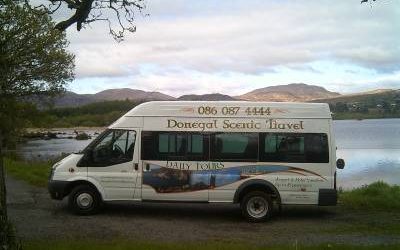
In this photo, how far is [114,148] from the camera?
42.9 feet

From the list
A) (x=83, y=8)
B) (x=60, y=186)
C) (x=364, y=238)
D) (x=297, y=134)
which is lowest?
(x=364, y=238)

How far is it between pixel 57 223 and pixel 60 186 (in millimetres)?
1338

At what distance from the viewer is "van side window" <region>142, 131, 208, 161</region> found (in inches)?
506

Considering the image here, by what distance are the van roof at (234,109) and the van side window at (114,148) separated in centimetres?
53

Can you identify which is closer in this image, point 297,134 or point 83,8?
point 297,134

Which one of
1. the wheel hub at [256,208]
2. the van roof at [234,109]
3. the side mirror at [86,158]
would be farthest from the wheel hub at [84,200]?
the wheel hub at [256,208]

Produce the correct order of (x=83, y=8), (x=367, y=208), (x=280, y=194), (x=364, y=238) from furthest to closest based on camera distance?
(x=83, y=8), (x=367, y=208), (x=280, y=194), (x=364, y=238)

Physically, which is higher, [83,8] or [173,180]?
[83,8]

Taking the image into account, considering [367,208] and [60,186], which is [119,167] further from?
[367,208]

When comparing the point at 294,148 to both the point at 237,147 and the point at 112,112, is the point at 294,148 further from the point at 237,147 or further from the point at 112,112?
the point at 112,112

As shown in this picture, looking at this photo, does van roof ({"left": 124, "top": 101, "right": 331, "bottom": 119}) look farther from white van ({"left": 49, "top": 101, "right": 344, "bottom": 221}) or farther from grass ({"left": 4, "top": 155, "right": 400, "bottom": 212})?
grass ({"left": 4, "top": 155, "right": 400, "bottom": 212})

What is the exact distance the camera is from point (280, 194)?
1271cm

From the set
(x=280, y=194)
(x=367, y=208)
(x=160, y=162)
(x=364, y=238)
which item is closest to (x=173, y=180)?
(x=160, y=162)

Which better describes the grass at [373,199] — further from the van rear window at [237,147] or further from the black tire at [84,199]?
the black tire at [84,199]
